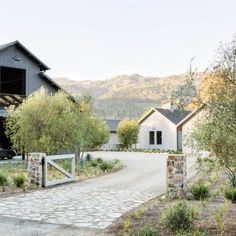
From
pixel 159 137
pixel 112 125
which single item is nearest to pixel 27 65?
pixel 159 137

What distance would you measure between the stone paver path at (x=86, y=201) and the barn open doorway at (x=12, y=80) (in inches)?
570

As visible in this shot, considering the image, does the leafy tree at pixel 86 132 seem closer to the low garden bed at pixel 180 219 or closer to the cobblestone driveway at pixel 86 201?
the cobblestone driveway at pixel 86 201

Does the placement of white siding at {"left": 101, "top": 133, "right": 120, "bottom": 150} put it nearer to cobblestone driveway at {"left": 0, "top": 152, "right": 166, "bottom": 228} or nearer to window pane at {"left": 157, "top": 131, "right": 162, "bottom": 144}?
window pane at {"left": 157, "top": 131, "right": 162, "bottom": 144}

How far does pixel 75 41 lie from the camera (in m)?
34.9

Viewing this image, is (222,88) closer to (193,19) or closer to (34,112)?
(193,19)

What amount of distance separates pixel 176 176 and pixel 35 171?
16.2ft

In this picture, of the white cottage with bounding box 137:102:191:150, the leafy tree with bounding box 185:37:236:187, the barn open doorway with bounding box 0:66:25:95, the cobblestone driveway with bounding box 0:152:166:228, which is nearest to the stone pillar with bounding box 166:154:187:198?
the cobblestone driveway with bounding box 0:152:166:228

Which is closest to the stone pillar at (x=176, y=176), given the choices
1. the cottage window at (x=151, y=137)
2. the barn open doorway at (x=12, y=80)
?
the barn open doorway at (x=12, y=80)

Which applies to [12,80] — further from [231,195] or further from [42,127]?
[231,195]

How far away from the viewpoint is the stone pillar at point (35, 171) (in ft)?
48.7

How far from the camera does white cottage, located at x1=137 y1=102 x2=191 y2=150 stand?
45.3 meters

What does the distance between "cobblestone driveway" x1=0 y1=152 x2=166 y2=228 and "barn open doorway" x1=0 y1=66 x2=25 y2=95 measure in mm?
14520

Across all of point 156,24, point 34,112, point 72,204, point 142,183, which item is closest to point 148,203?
point 72,204

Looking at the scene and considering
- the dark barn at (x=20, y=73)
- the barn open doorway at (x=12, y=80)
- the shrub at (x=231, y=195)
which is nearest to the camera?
the shrub at (x=231, y=195)
